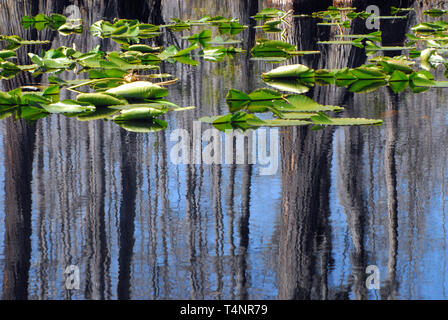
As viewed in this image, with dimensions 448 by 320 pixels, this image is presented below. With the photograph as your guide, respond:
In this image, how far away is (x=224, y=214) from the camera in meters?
2.22

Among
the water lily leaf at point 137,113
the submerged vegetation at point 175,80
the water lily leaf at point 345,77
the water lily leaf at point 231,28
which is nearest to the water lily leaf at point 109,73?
the submerged vegetation at point 175,80

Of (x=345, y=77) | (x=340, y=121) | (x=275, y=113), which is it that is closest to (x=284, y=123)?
(x=275, y=113)

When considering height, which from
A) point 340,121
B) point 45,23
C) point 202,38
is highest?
point 45,23

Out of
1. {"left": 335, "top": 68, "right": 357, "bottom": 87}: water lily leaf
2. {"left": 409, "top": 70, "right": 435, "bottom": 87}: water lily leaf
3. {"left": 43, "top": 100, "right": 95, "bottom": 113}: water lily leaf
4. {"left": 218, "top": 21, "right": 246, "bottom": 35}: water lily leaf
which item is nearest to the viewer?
{"left": 43, "top": 100, "right": 95, "bottom": 113}: water lily leaf

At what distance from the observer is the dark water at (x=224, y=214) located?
174cm

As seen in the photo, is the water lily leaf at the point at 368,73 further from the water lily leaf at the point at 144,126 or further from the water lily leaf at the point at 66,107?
the water lily leaf at the point at 66,107

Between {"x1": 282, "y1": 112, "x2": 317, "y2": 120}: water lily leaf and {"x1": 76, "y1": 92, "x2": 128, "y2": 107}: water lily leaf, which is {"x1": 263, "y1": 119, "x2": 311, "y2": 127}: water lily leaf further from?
{"x1": 76, "y1": 92, "x2": 128, "y2": 107}: water lily leaf

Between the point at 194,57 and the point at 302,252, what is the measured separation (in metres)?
4.70

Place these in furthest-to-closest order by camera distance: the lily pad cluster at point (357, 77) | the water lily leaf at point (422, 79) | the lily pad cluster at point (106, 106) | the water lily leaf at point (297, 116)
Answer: the lily pad cluster at point (357, 77) → the water lily leaf at point (422, 79) → the lily pad cluster at point (106, 106) → the water lily leaf at point (297, 116)

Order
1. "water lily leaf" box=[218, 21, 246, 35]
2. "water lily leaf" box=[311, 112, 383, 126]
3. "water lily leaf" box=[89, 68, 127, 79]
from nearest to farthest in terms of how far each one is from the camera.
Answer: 1. "water lily leaf" box=[311, 112, 383, 126]
2. "water lily leaf" box=[89, 68, 127, 79]
3. "water lily leaf" box=[218, 21, 246, 35]

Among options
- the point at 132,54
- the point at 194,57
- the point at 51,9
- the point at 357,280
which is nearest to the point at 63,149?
the point at 357,280

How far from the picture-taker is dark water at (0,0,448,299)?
1742 millimetres

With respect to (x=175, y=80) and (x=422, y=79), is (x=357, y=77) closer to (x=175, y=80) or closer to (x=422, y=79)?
(x=422, y=79)

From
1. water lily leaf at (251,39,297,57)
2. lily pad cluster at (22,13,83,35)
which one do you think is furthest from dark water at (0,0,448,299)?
lily pad cluster at (22,13,83,35)
